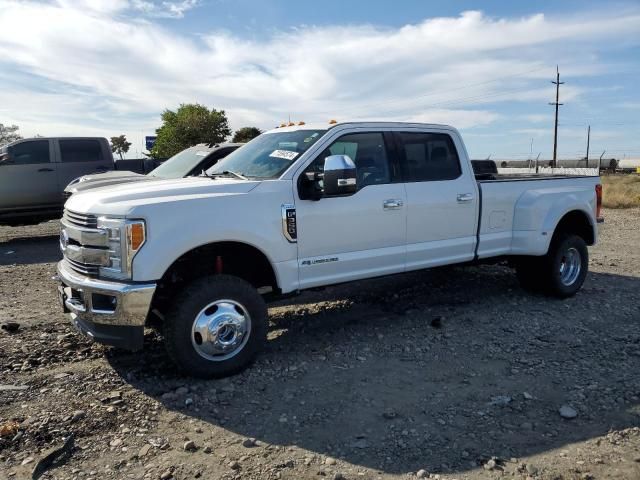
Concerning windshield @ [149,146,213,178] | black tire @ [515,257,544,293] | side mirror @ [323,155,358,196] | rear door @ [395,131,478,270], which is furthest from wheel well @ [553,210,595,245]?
windshield @ [149,146,213,178]

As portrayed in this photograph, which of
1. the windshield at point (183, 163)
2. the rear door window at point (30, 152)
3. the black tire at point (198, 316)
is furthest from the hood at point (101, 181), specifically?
the rear door window at point (30, 152)

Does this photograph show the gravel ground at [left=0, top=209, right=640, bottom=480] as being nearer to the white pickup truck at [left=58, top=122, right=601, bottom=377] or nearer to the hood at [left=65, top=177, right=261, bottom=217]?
the white pickup truck at [left=58, top=122, right=601, bottom=377]

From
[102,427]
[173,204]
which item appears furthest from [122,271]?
[102,427]

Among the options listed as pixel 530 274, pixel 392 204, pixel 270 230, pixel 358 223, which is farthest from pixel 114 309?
pixel 530 274

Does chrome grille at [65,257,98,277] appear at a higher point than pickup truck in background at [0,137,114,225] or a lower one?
lower

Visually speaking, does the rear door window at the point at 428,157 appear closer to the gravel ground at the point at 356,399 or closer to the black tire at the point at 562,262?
the gravel ground at the point at 356,399

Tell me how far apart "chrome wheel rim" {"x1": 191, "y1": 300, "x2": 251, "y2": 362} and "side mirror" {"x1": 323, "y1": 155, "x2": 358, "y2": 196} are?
1.18m

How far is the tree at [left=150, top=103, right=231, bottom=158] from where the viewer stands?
48.0 m

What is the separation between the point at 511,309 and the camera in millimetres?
6219

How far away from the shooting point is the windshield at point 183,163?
8.71 meters

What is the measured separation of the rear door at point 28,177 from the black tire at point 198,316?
888cm

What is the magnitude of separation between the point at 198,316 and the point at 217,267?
0.48 meters

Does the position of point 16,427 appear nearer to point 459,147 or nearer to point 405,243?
point 405,243

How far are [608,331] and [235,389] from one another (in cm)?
369
